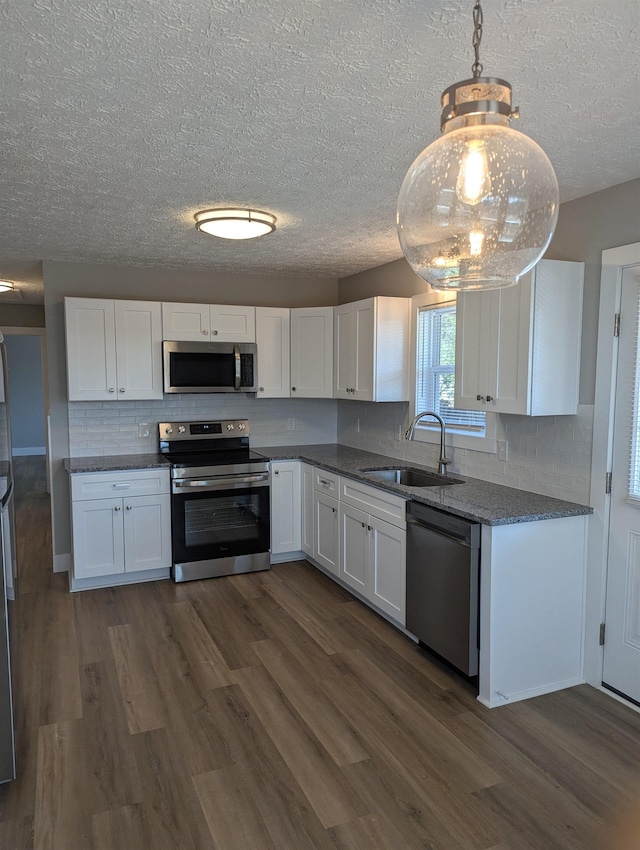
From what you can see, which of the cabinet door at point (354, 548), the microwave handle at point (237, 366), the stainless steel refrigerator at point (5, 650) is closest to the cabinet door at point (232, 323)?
the microwave handle at point (237, 366)

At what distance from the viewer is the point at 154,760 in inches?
94.2

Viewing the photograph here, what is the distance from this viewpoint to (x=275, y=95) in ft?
5.97

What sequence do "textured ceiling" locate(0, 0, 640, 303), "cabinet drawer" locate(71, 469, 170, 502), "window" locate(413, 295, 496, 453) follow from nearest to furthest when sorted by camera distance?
"textured ceiling" locate(0, 0, 640, 303) → "window" locate(413, 295, 496, 453) → "cabinet drawer" locate(71, 469, 170, 502)

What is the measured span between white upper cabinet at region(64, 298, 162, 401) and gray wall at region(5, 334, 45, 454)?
7.32 metres

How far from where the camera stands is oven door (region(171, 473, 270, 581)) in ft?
14.4

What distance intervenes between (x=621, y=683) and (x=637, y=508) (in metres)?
0.86

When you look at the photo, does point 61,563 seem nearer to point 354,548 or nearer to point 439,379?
point 354,548

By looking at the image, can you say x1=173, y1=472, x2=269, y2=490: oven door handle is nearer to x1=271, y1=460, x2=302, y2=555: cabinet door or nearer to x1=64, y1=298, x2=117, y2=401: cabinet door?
x1=271, y1=460, x2=302, y2=555: cabinet door

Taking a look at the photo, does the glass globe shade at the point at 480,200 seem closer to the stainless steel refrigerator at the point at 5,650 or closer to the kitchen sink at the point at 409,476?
the stainless steel refrigerator at the point at 5,650

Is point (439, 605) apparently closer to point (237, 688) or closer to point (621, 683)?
point (621, 683)

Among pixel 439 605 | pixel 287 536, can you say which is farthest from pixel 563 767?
pixel 287 536

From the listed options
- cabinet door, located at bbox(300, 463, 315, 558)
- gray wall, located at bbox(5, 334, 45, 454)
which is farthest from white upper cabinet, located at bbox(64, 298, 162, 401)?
gray wall, located at bbox(5, 334, 45, 454)

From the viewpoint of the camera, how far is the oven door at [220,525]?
438 cm

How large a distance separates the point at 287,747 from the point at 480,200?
230 cm
